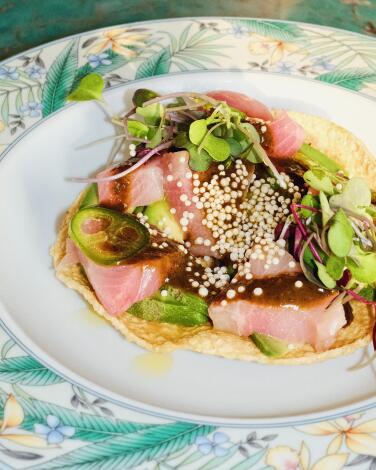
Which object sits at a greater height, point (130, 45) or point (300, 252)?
point (130, 45)

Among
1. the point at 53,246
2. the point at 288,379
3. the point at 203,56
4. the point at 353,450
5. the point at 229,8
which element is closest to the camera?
the point at 353,450

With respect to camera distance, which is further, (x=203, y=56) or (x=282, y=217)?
(x=203, y=56)

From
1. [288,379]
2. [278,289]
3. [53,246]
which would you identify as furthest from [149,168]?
[288,379]

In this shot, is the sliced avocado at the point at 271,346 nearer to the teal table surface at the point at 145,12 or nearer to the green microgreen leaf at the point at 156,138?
the green microgreen leaf at the point at 156,138

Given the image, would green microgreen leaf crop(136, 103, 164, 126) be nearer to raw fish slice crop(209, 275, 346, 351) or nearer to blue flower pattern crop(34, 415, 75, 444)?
raw fish slice crop(209, 275, 346, 351)

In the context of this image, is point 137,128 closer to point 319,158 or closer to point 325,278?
point 319,158

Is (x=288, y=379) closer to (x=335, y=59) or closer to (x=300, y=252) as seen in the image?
(x=300, y=252)
